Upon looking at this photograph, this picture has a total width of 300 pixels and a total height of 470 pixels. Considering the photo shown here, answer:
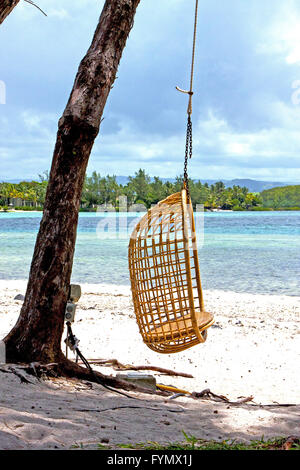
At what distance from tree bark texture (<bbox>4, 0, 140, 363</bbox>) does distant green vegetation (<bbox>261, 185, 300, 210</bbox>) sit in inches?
2227

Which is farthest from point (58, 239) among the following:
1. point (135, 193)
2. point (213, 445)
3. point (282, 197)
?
point (282, 197)

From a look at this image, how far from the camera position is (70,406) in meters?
2.29

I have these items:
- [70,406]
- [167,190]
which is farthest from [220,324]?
[167,190]

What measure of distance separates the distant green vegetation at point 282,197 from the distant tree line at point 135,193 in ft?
3.95

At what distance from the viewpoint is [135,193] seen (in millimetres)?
49125

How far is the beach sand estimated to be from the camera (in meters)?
1.94

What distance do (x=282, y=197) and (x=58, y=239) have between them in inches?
2261

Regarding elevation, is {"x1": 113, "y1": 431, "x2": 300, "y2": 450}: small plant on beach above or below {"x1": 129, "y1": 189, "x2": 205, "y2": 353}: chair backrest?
below

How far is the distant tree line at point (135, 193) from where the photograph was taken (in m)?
45.5

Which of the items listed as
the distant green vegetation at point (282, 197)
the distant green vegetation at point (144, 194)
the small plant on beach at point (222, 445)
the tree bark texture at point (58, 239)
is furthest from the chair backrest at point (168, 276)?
the distant green vegetation at point (282, 197)

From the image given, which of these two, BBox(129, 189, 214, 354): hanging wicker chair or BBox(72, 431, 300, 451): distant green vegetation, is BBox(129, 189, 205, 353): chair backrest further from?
BBox(72, 431, 300, 451): distant green vegetation

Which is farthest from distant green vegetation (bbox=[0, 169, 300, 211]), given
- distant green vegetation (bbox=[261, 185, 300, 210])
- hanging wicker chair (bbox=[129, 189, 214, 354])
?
hanging wicker chair (bbox=[129, 189, 214, 354])

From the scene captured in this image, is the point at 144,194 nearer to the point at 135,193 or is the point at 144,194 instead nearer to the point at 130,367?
the point at 135,193
